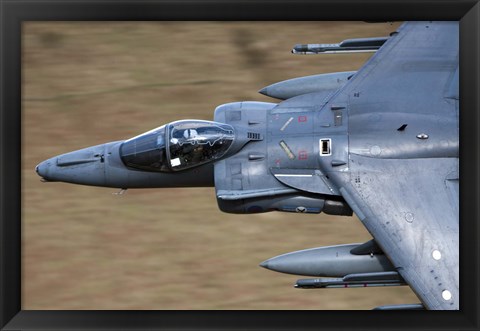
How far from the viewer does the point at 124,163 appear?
14.3m

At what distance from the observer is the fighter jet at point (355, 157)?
43.0ft

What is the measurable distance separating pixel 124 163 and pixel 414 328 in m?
5.82

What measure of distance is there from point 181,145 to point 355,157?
2.68 meters

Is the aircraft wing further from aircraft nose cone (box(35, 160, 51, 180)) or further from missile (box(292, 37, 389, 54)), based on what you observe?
aircraft nose cone (box(35, 160, 51, 180))

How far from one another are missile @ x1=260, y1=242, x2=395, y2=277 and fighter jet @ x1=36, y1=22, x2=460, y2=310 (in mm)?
15

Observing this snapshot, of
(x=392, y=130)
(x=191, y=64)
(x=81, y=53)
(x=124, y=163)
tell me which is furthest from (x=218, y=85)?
(x=392, y=130)

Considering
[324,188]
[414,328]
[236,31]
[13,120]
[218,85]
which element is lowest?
[414,328]

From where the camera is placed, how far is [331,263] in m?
13.4

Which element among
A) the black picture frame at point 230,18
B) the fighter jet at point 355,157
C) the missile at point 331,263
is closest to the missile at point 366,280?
the fighter jet at point 355,157

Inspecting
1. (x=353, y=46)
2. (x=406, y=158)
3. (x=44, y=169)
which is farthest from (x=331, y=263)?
(x=44, y=169)

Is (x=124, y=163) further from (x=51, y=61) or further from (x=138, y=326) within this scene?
(x=51, y=61)

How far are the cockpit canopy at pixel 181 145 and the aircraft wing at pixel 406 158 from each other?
5.55 feet

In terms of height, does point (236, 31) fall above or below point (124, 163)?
above

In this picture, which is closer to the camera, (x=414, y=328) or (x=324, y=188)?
(x=414, y=328)
